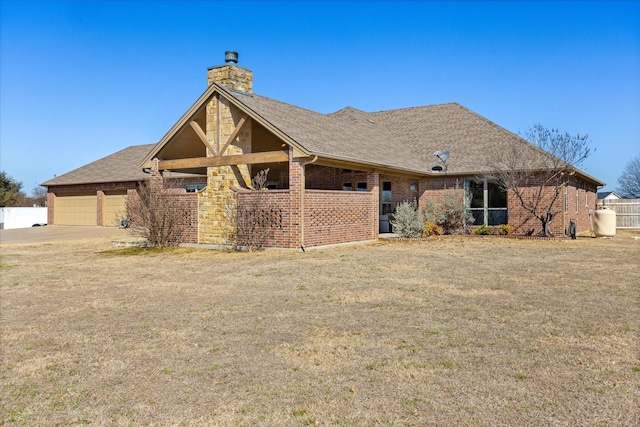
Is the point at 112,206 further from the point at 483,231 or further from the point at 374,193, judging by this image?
the point at 483,231

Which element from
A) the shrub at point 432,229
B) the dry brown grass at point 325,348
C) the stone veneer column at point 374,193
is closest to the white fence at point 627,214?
the shrub at point 432,229

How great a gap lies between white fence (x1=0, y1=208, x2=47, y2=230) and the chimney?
25.9m

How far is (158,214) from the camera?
54.9 ft

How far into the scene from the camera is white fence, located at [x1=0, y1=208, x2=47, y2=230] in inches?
1378

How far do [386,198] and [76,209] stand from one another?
2192cm

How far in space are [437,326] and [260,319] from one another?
7.64ft

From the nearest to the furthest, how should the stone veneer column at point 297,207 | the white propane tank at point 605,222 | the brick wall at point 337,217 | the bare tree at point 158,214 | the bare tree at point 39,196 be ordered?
the stone veneer column at point 297,207, the brick wall at point 337,217, the bare tree at point 158,214, the white propane tank at point 605,222, the bare tree at point 39,196

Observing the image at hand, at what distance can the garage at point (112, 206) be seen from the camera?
30.2 meters

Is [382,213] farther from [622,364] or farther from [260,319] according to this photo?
[622,364]

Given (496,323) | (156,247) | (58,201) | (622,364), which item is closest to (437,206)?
(156,247)

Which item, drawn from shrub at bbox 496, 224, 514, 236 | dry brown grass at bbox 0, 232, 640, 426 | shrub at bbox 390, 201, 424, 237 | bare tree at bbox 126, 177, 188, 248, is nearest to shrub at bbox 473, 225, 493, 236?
shrub at bbox 496, 224, 514, 236

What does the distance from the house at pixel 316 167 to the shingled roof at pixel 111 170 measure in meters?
10.9

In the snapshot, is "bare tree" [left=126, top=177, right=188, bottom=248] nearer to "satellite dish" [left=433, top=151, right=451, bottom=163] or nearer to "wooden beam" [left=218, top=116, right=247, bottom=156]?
"wooden beam" [left=218, top=116, right=247, bottom=156]

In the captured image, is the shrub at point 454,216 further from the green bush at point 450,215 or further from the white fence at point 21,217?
the white fence at point 21,217
